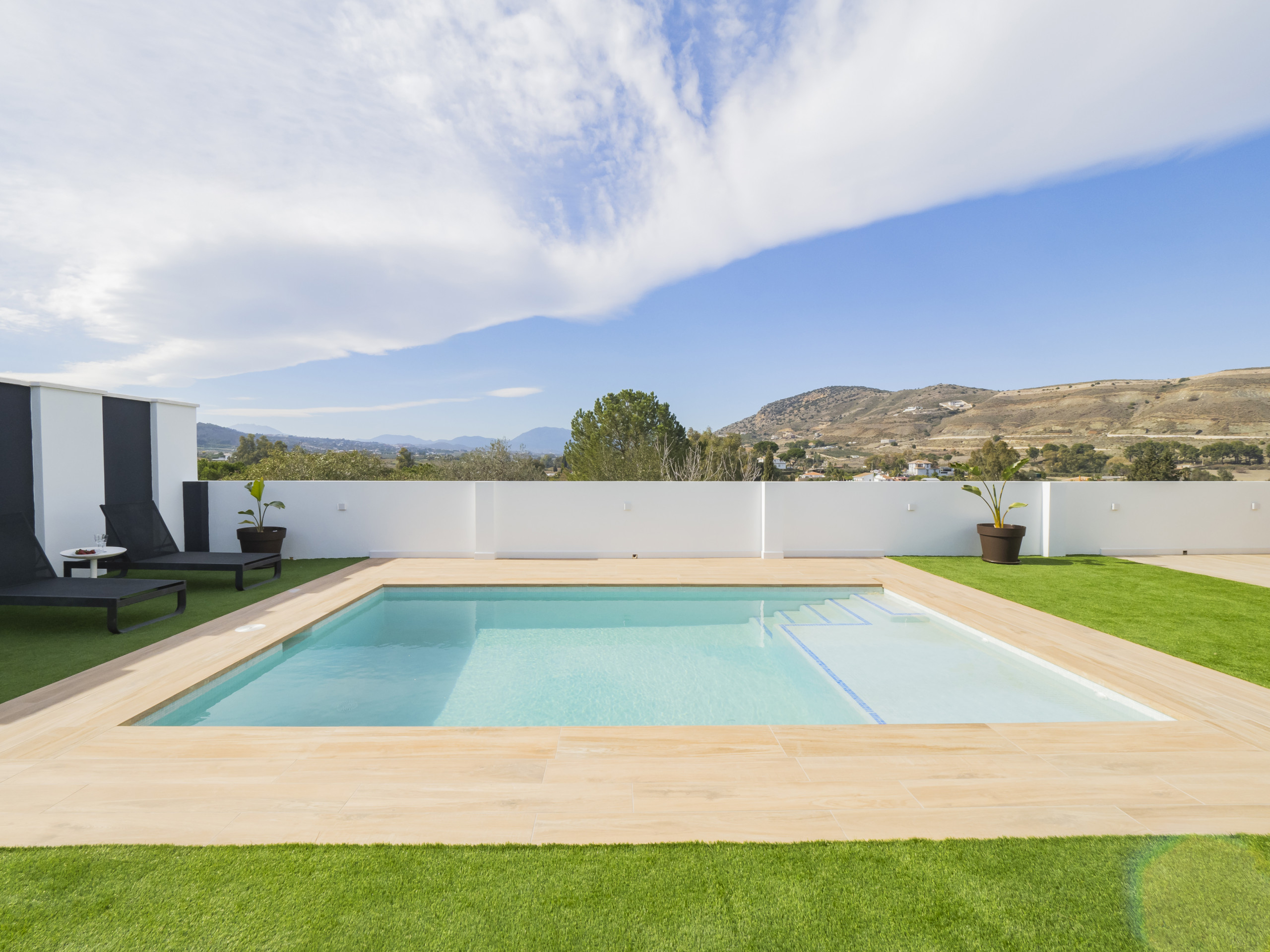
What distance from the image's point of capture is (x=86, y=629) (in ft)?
16.1

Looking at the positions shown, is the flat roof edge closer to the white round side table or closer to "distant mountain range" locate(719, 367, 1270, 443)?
the white round side table

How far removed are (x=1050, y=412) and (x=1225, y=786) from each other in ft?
118

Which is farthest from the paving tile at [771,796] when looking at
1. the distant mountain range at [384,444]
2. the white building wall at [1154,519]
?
the distant mountain range at [384,444]

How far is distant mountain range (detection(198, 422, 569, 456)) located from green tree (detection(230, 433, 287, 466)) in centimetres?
23

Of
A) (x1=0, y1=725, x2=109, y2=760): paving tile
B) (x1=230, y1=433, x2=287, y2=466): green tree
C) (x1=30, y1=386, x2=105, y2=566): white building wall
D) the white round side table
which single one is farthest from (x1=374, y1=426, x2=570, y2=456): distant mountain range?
(x1=0, y1=725, x2=109, y2=760): paving tile

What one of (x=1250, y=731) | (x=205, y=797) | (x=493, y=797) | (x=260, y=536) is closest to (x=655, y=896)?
(x=493, y=797)

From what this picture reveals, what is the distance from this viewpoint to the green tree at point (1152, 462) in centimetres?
1956

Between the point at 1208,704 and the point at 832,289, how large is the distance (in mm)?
23862

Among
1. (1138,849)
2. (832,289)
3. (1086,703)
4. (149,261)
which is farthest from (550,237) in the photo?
(832,289)

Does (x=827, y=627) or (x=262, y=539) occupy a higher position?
(x=262, y=539)

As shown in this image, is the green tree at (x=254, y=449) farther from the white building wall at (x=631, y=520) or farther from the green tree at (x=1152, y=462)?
the green tree at (x=1152, y=462)

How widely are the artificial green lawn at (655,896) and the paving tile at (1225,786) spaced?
0.35m

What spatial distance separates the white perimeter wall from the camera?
8289mm

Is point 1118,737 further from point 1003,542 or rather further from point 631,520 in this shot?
point 631,520
